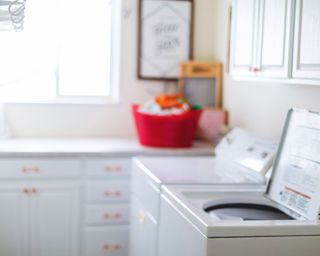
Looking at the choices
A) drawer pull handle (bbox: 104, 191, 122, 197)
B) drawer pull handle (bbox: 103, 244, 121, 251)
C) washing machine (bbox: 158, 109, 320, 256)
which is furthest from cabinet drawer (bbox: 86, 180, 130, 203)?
washing machine (bbox: 158, 109, 320, 256)

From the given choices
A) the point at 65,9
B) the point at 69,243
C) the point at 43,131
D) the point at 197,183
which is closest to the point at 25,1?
the point at 65,9

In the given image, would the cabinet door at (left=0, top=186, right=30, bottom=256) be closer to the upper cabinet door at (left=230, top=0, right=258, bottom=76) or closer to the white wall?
the white wall

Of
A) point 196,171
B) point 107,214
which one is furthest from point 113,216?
point 196,171

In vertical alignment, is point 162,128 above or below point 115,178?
above

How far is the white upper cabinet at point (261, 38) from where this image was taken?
236 centimetres

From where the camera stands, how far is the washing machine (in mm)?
1935

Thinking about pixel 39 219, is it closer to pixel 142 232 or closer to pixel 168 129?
pixel 142 232

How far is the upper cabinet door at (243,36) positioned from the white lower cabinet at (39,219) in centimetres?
134

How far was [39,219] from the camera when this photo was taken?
3545 millimetres

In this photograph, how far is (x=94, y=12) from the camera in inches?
165

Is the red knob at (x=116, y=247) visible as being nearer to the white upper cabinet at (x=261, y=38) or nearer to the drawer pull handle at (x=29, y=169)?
the drawer pull handle at (x=29, y=169)

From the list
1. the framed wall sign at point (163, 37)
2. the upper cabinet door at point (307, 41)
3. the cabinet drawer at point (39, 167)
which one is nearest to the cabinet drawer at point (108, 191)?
the cabinet drawer at point (39, 167)

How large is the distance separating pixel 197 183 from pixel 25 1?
1.93 m

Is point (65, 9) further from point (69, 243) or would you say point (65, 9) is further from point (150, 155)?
point (69, 243)
